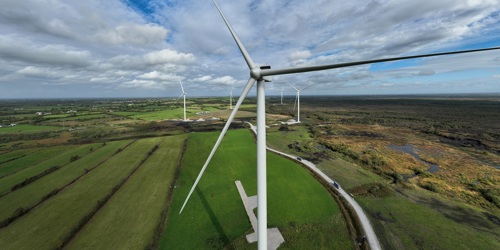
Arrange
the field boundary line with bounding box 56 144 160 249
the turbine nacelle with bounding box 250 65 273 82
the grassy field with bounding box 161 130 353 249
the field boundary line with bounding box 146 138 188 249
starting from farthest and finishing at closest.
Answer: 1. the field boundary line with bounding box 56 144 160 249
2. the grassy field with bounding box 161 130 353 249
3. the field boundary line with bounding box 146 138 188 249
4. the turbine nacelle with bounding box 250 65 273 82

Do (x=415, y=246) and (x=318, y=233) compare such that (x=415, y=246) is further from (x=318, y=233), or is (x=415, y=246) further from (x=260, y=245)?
(x=260, y=245)

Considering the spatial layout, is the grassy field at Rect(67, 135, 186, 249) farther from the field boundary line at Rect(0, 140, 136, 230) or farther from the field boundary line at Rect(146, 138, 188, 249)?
the field boundary line at Rect(0, 140, 136, 230)

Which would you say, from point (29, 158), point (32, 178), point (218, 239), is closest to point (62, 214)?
point (32, 178)

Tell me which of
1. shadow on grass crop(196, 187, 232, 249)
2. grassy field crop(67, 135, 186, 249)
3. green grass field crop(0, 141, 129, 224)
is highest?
green grass field crop(0, 141, 129, 224)

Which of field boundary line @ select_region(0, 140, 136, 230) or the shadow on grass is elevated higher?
field boundary line @ select_region(0, 140, 136, 230)

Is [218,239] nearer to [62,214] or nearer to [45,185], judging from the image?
[62,214]

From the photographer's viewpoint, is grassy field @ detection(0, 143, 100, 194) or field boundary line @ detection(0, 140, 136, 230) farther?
grassy field @ detection(0, 143, 100, 194)

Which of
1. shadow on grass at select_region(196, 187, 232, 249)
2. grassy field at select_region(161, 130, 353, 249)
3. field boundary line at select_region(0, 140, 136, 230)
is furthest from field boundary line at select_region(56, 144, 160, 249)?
shadow on grass at select_region(196, 187, 232, 249)
